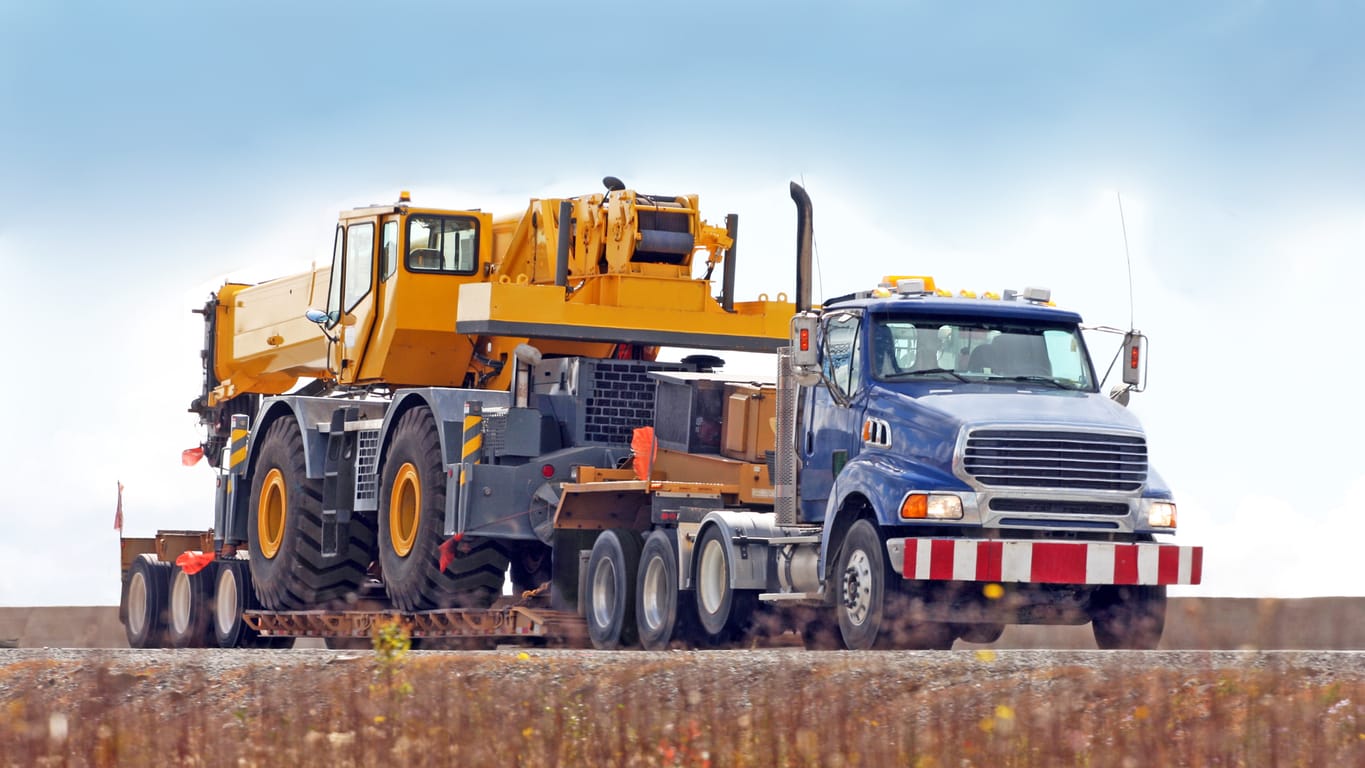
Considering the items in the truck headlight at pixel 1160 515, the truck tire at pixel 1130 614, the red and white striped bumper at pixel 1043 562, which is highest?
the truck headlight at pixel 1160 515

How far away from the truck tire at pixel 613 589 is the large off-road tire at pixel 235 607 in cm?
632

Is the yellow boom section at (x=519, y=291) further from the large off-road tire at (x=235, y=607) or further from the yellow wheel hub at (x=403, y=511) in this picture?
the large off-road tire at (x=235, y=607)

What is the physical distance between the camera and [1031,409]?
46.9 ft

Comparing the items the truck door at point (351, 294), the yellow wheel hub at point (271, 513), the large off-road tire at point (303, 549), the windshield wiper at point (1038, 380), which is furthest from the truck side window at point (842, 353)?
the yellow wheel hub at point (271, 513)

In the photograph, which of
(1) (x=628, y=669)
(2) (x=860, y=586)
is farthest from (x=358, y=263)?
(1) (x=628, y=669)

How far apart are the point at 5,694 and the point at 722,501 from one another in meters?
6.16

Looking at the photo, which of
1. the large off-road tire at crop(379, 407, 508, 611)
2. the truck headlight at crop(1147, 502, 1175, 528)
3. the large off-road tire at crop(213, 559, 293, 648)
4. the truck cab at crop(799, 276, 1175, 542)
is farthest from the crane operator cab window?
the truck headlight at crop(1147, 502, 1175, 528)

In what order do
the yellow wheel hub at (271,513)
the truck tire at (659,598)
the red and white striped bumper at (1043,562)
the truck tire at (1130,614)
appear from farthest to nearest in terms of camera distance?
A: the yellow wheel hub at (271,513) → the truck tire at (659,598) → the truck tire at (1130,614) → the red and white striped bumper at (1043,562)

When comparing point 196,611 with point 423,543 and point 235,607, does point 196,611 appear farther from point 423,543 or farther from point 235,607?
point 423,543

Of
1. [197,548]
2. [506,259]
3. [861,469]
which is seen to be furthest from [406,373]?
[861,469]

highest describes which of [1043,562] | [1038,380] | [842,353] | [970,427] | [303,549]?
[842,353]

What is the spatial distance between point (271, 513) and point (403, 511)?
3.02 meters

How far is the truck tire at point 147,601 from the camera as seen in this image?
24156 millimetres

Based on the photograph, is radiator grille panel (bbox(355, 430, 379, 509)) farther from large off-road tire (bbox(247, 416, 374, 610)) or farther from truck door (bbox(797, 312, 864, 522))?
truck door (bbox(797, 312, 864, 522))
